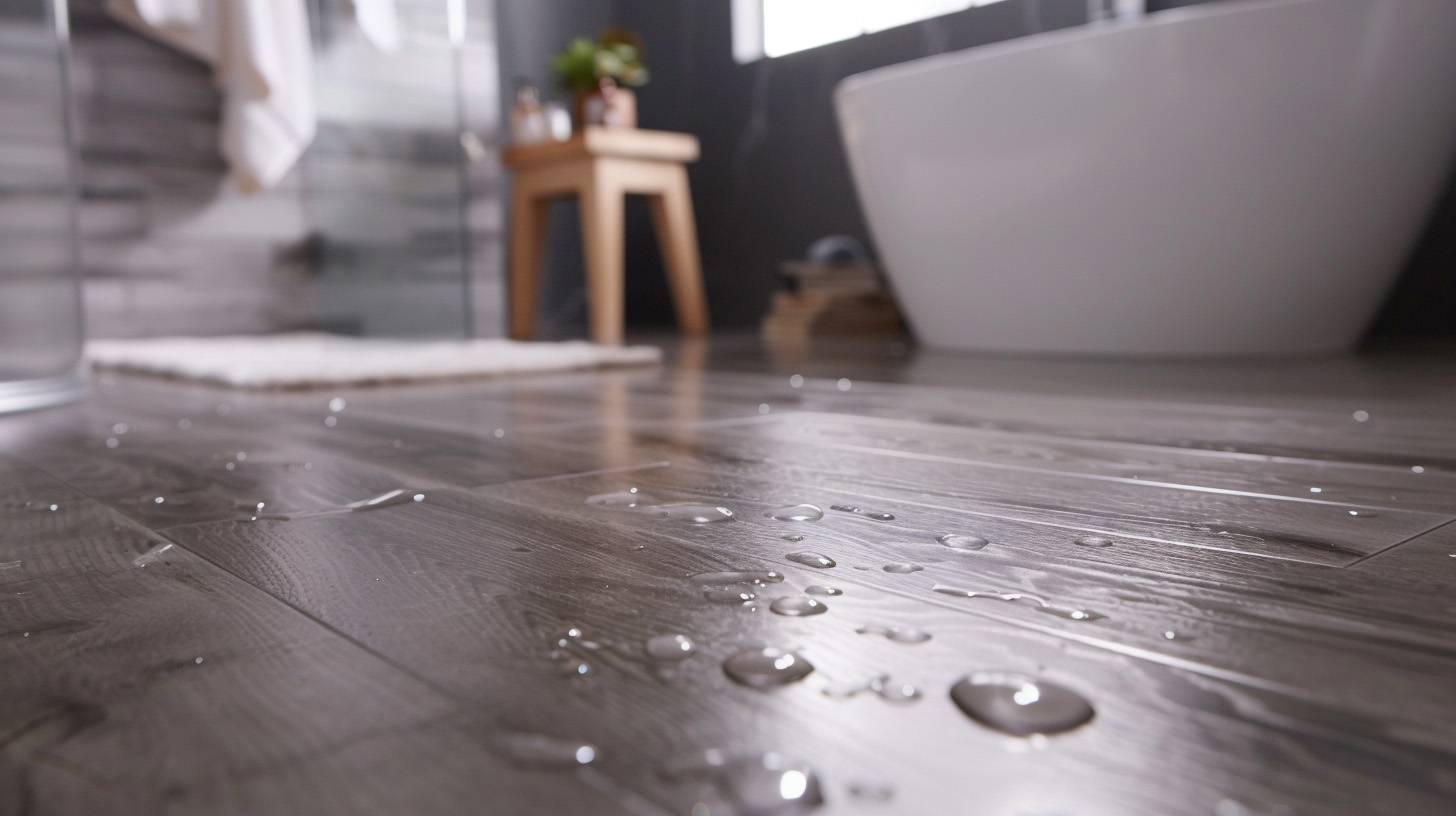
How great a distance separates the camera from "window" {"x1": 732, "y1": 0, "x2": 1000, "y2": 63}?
2.94 m

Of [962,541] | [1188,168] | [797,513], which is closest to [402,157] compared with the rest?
[1188,168]

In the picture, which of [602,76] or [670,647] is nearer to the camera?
[670,647]

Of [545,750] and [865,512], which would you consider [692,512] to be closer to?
[865,512]

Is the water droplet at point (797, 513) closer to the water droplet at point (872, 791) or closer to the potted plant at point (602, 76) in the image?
the water droplet at point (872, 791)

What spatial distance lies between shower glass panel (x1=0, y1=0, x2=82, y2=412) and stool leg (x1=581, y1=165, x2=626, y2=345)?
57.9 inches

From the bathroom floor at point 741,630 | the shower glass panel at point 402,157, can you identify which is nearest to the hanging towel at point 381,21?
the shower glass panel at point 402,157

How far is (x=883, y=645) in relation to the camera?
1.26 feet

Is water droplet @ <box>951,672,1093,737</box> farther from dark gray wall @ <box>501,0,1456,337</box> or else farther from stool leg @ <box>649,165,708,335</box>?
stool leg @ <box>649,165,708,335</box>

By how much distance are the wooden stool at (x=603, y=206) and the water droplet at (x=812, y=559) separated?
214 centimetres

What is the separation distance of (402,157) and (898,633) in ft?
7.26

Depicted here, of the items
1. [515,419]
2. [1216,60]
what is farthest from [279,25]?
[1216,60]

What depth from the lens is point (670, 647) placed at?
38 centimetres

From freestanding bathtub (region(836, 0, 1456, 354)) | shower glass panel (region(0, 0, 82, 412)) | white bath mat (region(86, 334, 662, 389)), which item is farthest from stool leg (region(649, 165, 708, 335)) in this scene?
shower glass panel (region(0, 0, 82, 412))

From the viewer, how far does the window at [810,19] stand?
9.64 ft
